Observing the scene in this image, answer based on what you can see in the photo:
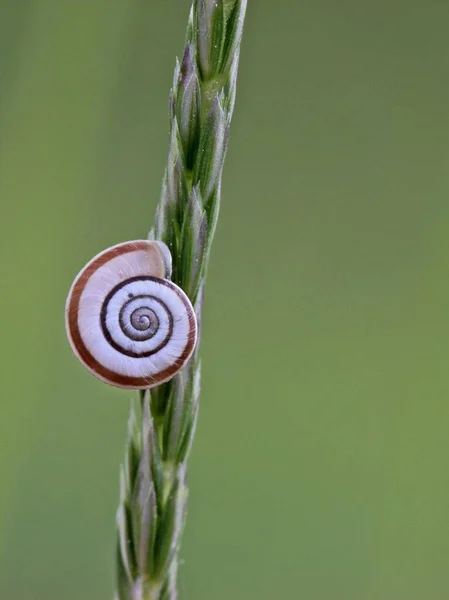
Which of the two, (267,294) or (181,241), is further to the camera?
(267,294)

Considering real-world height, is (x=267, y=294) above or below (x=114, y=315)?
above

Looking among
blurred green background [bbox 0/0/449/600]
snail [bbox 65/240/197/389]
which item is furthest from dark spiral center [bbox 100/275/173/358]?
blurred green background [bbox 0/0/449/600]

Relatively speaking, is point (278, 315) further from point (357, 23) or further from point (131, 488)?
point (131, 488)

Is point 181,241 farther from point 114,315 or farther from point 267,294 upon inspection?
point 267,294

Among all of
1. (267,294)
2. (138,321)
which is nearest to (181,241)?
(138,321)

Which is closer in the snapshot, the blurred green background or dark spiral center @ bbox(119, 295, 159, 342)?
dark spiral center @ bbox(119, 295, 159, 342)

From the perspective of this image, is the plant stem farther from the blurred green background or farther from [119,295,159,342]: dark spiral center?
the blurred green background

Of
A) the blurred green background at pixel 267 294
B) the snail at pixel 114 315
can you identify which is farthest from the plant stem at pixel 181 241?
the blurred green background at pixel 267 294

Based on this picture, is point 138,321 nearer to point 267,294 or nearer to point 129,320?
point 129,320

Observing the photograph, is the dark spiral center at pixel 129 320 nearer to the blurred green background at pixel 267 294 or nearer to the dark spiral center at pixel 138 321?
the dark spiral center at pixel 138 321
